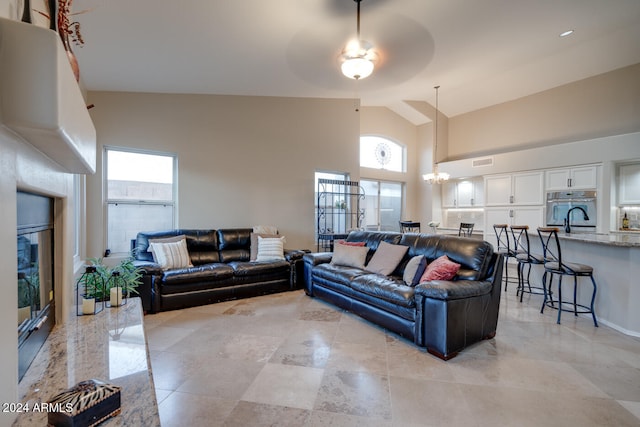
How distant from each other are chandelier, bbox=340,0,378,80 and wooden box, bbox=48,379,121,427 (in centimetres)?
345

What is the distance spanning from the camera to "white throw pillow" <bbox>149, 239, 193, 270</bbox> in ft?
12.5

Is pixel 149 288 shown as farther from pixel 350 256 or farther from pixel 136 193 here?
pixel 350 256

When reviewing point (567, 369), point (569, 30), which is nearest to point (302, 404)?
point (567, 369)

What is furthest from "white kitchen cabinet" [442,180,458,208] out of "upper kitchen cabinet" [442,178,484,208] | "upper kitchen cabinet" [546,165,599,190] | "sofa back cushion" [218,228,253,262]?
"sofa back cushion" [218,228,253,262]

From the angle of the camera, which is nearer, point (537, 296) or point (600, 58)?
point (537, 296)

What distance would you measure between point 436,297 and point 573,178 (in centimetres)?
509

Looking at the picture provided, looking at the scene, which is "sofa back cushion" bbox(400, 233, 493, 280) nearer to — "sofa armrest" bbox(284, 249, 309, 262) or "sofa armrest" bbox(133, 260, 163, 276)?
"sofa armrest" bbox(284, 249, 309, 262)

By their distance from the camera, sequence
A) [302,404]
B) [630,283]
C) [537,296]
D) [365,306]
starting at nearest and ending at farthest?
[302,404] → [630,283] → [365,306] → [537,296]

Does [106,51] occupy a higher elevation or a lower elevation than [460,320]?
higher

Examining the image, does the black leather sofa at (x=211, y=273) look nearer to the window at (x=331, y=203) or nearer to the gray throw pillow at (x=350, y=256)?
the gray throw pillow at (x=350, y=256)

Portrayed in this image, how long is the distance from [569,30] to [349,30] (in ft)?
11.2

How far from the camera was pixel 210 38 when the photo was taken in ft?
10.6

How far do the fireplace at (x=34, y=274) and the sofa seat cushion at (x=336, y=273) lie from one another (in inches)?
102

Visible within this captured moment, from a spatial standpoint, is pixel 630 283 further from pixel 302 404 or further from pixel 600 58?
pixel 600 58
